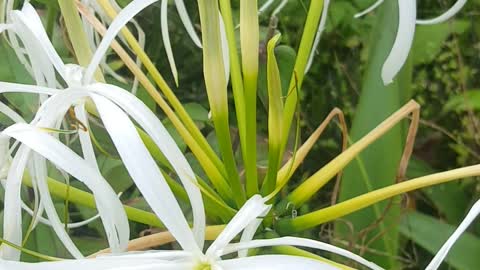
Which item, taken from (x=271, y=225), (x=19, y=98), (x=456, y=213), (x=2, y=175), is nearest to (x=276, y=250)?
(x=271, y=225)

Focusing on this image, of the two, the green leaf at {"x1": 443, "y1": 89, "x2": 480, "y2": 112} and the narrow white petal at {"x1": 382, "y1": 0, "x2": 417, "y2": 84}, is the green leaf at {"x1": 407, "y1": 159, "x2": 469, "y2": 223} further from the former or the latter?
the narrow white petal at {"x1": 382, "y1": 0, "x2": 417, "y2": 84}

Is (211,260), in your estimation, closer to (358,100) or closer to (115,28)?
(115,28)

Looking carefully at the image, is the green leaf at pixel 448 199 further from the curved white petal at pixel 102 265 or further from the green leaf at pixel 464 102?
the curved white petal at pixel 102 265

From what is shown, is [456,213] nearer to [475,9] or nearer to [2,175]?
[475,9]

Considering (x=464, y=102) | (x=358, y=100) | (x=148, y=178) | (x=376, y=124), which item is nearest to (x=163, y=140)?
(x=148, y=178)

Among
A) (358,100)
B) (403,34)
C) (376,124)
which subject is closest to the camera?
(403,34)

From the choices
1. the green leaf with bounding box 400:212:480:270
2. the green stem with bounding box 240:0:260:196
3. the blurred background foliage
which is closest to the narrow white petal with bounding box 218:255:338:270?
the green stem with bounding box 240:0:260:196
